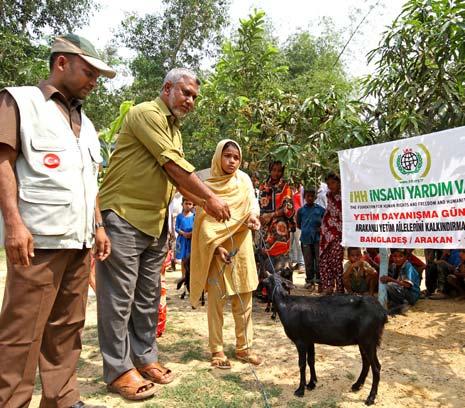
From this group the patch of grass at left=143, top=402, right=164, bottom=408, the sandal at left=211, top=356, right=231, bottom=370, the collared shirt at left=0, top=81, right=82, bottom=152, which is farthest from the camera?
the sandal at left=211, top=356, right=231, bottom=370

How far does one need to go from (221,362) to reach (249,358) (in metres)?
0.25

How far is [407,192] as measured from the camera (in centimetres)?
428

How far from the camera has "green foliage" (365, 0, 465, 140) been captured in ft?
14.7

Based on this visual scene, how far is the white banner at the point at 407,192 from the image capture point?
12.9 ft

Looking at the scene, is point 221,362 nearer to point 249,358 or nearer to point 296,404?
point 249,358

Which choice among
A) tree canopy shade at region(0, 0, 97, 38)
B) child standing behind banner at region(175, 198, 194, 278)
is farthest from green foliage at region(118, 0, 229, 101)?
child standing behind banner at region(175, 198, 194, 278)

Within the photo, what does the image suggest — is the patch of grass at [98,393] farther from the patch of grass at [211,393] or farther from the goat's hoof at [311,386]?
the goat's hoof at [311,386]

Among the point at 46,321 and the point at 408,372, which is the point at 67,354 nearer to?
the point at 46,321

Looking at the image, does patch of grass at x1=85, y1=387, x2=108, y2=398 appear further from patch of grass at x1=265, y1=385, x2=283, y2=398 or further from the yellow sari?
patch of grass at x1=265, y1=385, x2=283, y2=398

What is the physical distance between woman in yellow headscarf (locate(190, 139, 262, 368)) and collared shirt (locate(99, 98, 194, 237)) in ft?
2.31

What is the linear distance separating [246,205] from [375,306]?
1.42 m

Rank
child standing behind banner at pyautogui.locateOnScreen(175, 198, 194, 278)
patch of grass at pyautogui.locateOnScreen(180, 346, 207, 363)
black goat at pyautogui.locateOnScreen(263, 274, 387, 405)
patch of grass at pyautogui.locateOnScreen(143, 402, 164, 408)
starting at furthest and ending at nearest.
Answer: child standing behind banner at pyautogui.locateOnScreen(175, 198, 194, 278) → patch of grass at pyautogui.locateOnScreen(180, 346, 207, 363) → black goat at pyautogui.locateOnScreen(263, 274, 387, 405) → patch of grass at pyautogui.locateOnScreen(143, 402, 164, 408)

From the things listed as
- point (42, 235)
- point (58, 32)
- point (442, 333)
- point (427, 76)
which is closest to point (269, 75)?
point (427, 76)

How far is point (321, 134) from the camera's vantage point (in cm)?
497
